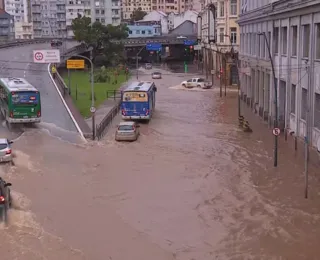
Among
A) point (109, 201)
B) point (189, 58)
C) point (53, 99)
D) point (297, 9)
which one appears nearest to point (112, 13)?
point (189, 58)

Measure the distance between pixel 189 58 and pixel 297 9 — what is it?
108 metres

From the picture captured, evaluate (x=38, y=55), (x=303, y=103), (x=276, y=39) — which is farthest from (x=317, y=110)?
(x=38, y=55)

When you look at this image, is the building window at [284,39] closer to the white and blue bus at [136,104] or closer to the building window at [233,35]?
the white and blue bus at [136,104]

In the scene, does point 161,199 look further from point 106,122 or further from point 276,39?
point 276,39

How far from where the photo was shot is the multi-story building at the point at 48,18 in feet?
546

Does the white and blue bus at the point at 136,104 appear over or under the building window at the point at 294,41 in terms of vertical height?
under

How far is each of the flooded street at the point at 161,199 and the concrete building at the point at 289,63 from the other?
2292 mm

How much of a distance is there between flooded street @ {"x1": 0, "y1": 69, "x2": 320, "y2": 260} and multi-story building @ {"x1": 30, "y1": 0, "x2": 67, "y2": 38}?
13096 cm

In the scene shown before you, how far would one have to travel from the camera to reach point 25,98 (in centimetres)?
4047

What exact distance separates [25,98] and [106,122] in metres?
6.42

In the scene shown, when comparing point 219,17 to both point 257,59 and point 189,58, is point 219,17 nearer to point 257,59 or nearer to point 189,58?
point 257,59

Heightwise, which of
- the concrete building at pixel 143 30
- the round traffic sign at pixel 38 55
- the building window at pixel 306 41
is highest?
the concrete building at pixel 143 30

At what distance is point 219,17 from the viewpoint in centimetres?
8075

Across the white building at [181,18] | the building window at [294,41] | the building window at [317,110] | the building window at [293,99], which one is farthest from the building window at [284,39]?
the white building at [181,18]
